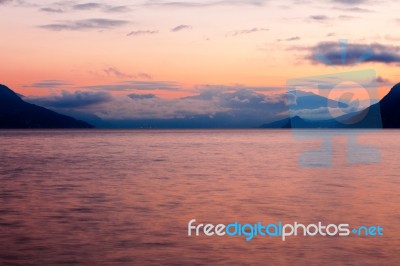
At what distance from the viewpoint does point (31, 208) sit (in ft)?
72.3

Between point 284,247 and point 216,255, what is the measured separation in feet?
7.03

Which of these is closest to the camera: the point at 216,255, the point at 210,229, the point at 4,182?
the point at 216,255

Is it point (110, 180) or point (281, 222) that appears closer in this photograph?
point (281, 222)

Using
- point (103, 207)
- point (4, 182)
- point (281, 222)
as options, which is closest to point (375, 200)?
point (281, 222)

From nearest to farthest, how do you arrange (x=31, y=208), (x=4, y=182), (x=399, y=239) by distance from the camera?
(x=399, y=239) < (x=31, y=208) < (x=4, y=182)

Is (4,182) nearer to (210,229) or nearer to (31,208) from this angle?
(31,208)

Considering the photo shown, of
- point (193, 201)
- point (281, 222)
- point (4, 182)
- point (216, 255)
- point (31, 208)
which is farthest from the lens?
point (4, 182)

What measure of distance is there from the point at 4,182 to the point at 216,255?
2298 centimetres

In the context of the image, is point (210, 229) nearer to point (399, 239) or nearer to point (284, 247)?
point (284, 247)

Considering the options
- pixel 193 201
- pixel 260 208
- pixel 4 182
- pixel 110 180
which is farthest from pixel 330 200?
pixel 4 182

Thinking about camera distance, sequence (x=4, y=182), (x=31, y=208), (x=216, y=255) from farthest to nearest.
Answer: (x=4, y=182) < (x=31, y=208) < (x=216, y=255)

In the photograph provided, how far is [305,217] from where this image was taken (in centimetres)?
2041

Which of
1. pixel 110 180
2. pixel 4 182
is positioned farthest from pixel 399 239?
pixel 4 182

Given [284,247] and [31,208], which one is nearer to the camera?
[284,247]
